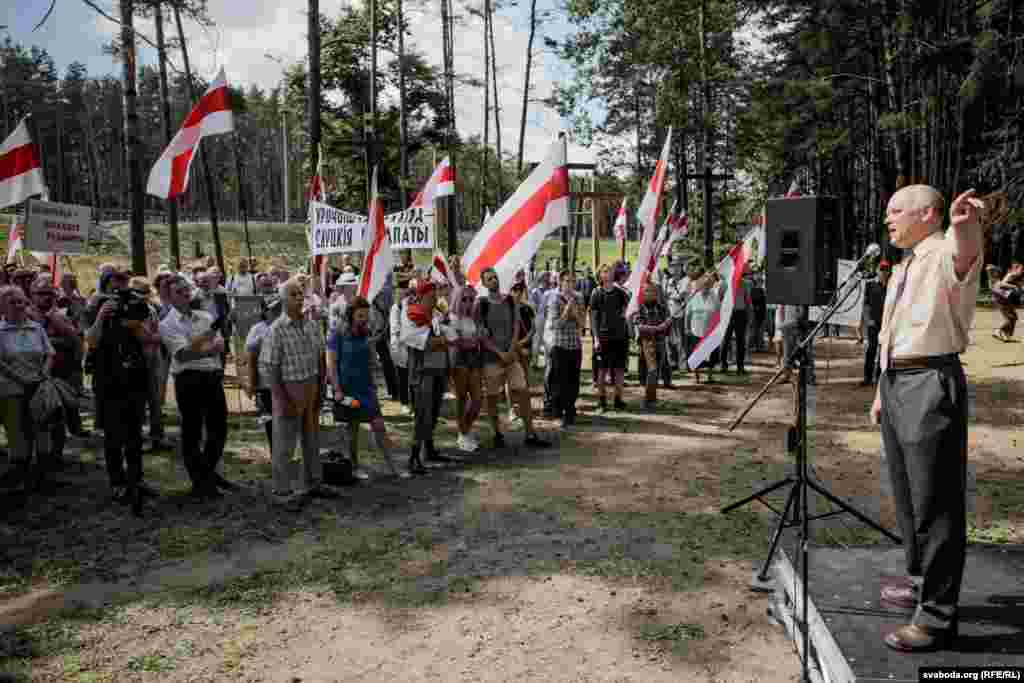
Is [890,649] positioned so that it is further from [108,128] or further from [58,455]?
[108,128]

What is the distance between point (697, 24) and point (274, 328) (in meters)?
17.5

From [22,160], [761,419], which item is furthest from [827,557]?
[22,160]

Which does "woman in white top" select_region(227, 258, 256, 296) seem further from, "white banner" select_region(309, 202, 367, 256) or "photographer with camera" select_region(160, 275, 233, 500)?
"photographer with camera" select_region(160, 275, 233, 500)

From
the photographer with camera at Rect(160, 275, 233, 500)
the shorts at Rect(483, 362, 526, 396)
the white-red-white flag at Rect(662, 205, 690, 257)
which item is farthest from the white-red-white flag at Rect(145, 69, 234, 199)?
the white-red-white flag at Rect(662, 205, 690, 257)

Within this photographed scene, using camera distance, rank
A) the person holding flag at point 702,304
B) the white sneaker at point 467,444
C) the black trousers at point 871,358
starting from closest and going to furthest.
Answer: the white sneaker at point 467,444
the black trousers at point 871,358
the person holding flag at point 702,304

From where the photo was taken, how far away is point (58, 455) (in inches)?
Result: 314

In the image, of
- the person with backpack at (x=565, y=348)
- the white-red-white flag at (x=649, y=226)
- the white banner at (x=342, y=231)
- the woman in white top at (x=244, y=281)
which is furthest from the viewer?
the woman in white top at (x=244, y=281)

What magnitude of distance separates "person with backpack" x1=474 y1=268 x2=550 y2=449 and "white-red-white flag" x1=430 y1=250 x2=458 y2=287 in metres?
1.63

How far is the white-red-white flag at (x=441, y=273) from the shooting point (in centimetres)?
1060

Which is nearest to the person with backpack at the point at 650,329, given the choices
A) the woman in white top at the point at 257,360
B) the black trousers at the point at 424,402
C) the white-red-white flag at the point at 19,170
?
the black trousers at the point at 424,402

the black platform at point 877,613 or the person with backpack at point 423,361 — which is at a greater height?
the person with backpack at point 423,361

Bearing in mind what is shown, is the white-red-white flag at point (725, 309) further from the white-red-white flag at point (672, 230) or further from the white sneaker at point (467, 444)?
the white-red-white flag at point (672, 230)

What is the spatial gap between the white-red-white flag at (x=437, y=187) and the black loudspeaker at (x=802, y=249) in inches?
282

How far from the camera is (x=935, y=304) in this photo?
134 inches
